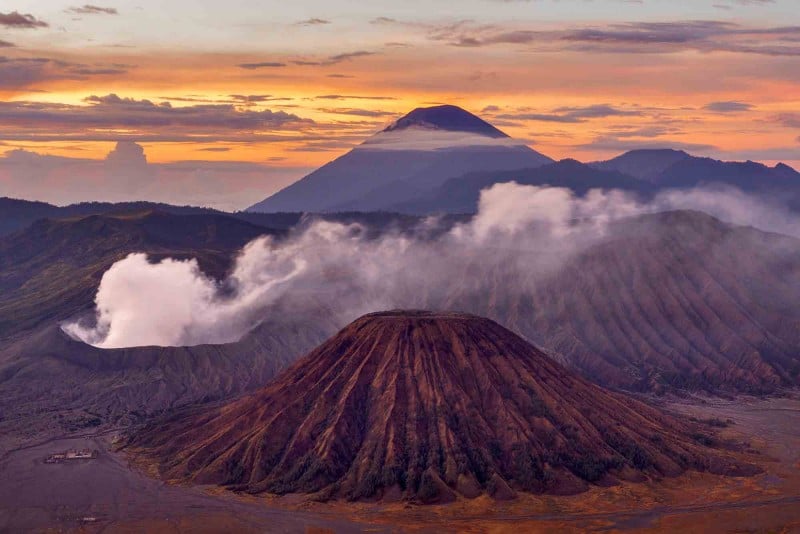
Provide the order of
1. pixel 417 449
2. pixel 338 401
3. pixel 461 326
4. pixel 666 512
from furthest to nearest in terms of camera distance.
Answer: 1. pixel 461 326
2. pixel 338 401
3. pixel 417 449
4. pixel 666 512

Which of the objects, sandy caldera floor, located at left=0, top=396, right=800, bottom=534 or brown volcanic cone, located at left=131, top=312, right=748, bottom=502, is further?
brown volcanic cone, located at left=131, top=312, right=748, bottom=502

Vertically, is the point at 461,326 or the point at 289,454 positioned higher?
the point at 461,326

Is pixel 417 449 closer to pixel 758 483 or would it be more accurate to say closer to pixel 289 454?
pixel 289 454

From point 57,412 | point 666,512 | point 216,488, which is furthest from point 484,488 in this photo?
point 57,412

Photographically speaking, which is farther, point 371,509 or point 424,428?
Result: point 424,428

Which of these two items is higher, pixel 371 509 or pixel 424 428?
pixel 424 428
